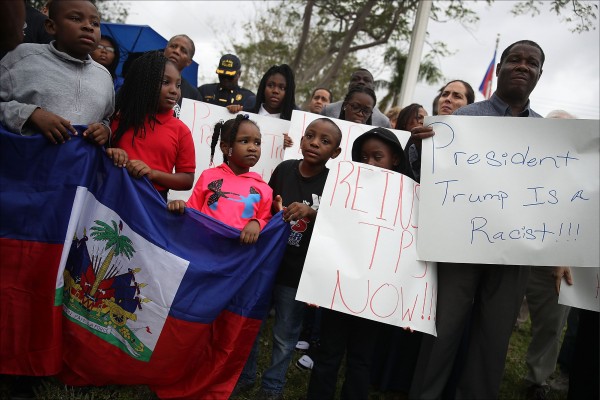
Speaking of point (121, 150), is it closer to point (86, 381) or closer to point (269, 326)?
point (86, 381)

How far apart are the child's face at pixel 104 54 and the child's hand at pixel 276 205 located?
7.06 ft

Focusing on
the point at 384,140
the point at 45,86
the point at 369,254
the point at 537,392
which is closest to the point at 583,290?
the point at 537,392

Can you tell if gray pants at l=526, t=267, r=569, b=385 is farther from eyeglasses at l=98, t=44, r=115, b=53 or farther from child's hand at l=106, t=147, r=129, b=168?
eyeglasses at l=98, t=44, r=115, b=53

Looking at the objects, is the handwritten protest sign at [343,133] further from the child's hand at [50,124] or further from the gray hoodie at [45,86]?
the child's hand at [50,124]

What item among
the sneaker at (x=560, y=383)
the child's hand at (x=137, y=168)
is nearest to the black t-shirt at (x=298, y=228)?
the child's hand at (x=137, y=168)

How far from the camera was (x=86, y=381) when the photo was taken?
2473mm

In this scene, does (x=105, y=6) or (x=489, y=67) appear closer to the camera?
(x=489, y=67)

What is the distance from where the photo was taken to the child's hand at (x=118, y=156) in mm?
2377

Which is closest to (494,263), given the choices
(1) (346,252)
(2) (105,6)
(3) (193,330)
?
(1) (346,252)

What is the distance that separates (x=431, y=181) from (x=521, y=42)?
0.97m

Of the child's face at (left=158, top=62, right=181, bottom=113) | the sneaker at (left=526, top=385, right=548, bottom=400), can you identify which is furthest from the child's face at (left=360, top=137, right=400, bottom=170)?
the sneaker at (left=526, top=385, right=548, bottom=400)

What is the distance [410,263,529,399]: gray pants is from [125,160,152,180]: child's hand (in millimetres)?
1774

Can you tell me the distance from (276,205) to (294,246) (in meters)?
0.28

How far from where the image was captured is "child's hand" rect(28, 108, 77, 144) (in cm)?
216
